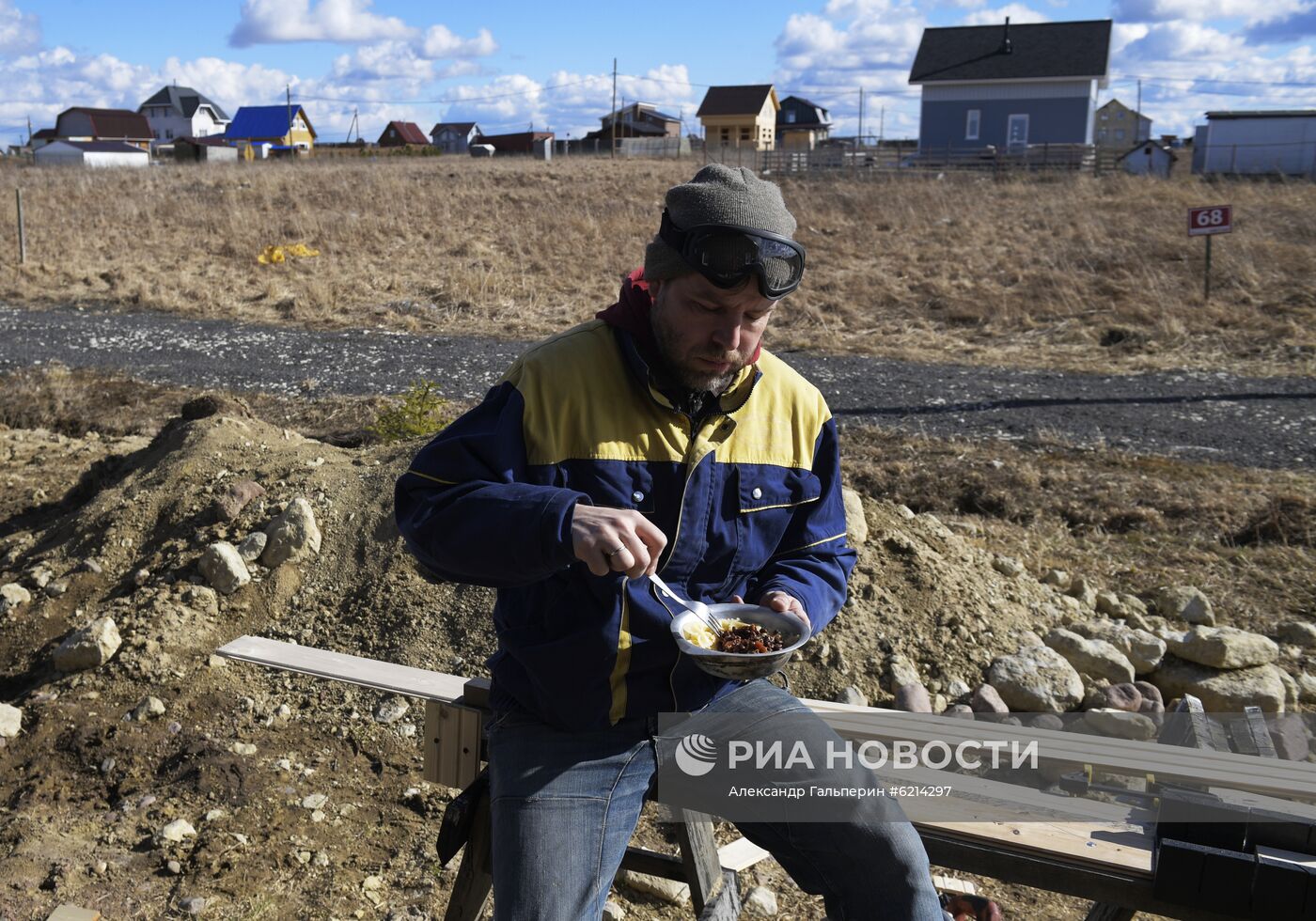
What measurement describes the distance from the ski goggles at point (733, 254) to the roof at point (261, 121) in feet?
254

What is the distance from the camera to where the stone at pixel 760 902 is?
10.3ft

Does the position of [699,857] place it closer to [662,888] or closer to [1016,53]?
[662,888]

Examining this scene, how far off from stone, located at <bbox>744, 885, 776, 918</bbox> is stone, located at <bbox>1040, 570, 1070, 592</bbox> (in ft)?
8.85

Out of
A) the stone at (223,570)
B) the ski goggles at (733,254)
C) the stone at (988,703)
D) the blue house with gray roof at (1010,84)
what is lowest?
the stone at (988,703)

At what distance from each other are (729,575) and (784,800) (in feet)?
1.60

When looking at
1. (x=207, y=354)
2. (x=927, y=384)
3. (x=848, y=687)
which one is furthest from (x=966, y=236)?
(x=848, y=687)

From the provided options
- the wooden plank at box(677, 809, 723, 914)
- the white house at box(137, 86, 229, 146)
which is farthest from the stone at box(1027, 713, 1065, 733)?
the white house at box(137, 86, 229, 146)

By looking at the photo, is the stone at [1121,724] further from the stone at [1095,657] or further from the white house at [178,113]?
the white house at [178,113]

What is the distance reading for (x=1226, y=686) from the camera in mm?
4293

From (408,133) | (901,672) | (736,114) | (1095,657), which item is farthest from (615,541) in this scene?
(408,133)

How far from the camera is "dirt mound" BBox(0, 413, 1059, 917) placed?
321cm

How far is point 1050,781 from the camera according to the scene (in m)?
3.35

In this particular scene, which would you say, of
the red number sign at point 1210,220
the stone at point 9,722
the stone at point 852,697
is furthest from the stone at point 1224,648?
the red number sign at point 1210,220

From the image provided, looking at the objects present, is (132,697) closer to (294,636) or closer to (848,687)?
(294,636)
